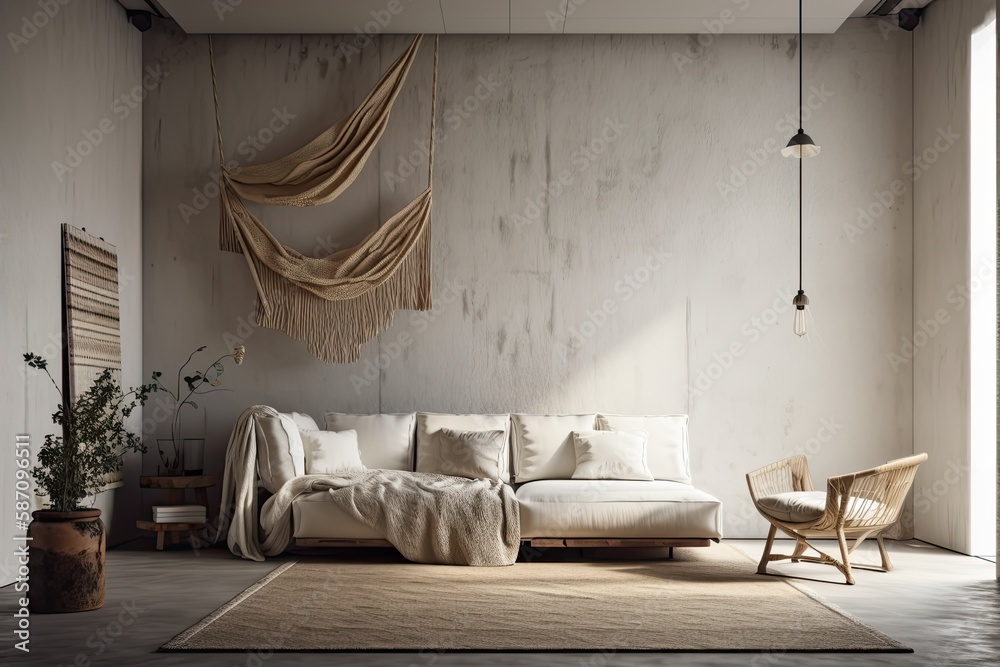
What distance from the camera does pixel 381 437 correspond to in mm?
6102

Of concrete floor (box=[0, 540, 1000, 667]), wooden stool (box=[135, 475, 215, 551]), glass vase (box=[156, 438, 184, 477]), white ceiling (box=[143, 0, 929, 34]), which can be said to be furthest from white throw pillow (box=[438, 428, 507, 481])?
white ceiling (box=[143, 0, 929, 34])

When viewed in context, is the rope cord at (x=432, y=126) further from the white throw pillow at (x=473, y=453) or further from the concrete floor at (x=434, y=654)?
the concrete floor at (x=434, y=654)

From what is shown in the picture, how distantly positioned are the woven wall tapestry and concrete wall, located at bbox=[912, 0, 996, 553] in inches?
210

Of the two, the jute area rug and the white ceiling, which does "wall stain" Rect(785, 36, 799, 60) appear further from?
the jute area rug

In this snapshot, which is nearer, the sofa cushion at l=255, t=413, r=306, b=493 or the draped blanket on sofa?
the draped blanket on sofa

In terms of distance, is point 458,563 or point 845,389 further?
point 845,389

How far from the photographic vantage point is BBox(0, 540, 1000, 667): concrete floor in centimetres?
328

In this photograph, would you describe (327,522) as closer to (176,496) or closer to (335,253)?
(176,496)

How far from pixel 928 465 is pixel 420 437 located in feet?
11.2

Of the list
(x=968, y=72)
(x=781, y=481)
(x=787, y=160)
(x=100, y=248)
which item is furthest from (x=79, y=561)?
(x=968, y=72)

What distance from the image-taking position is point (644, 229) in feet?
21.6

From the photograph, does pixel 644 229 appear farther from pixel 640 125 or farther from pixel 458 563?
pixel 458 563

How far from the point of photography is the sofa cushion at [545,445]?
604 centimetres

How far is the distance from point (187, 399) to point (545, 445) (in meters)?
2.52
